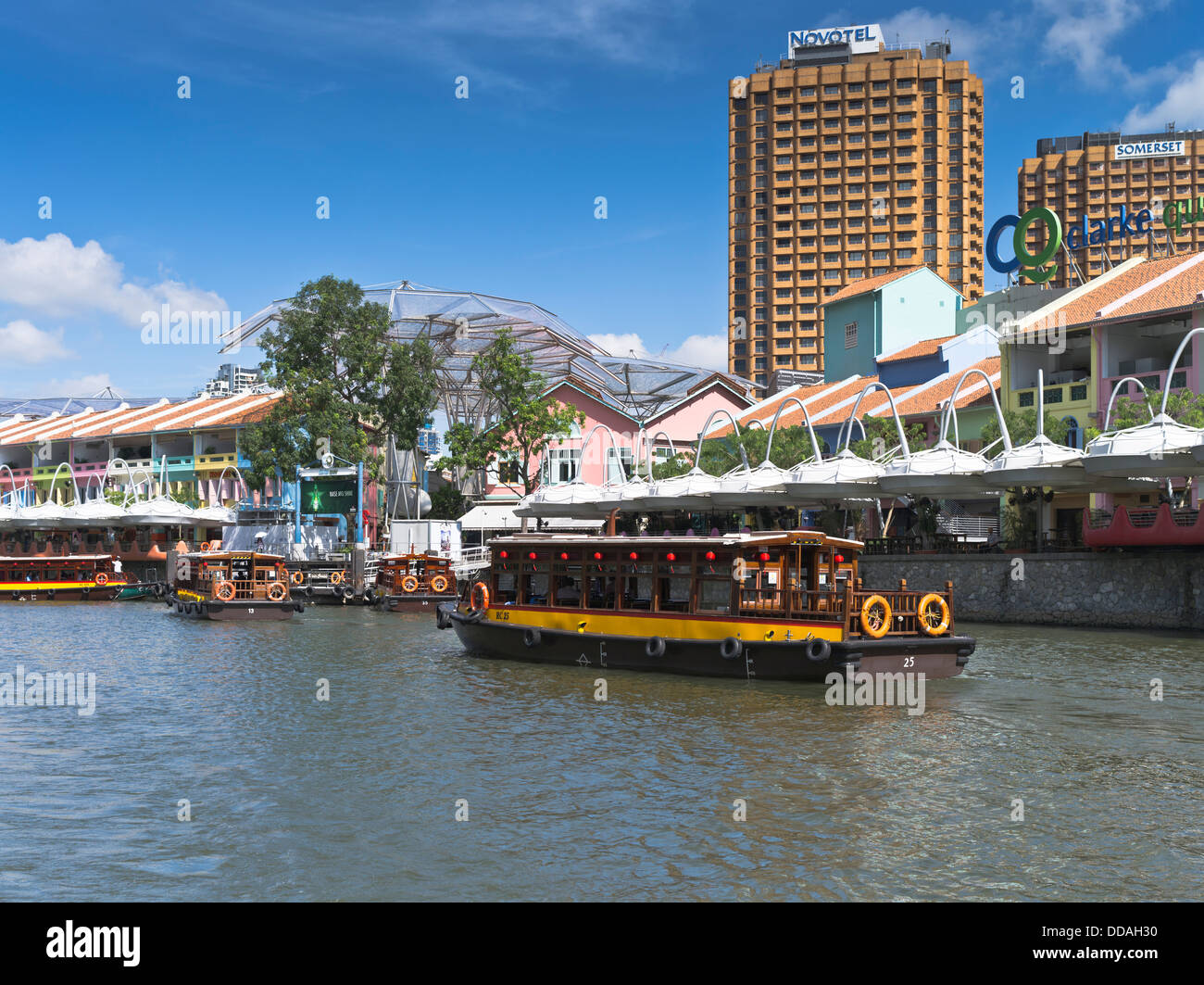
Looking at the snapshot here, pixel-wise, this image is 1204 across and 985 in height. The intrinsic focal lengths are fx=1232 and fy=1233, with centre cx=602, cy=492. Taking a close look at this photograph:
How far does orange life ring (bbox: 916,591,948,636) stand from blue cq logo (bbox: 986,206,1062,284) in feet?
109

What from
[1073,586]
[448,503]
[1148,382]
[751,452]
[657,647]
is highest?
[1148,382]

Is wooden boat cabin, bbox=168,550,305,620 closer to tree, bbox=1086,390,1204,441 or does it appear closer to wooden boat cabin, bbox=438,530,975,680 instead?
wooden boat cabin, bbox=438,530,975,680

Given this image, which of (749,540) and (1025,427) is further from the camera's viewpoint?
(1025,427)

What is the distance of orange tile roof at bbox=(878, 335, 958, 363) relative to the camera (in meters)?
56.4

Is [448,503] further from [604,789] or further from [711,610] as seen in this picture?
[604,789]

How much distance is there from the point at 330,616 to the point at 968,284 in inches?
3068

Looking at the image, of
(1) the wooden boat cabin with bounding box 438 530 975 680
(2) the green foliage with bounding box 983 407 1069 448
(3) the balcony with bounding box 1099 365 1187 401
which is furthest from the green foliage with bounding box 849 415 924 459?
(1) the wooden boat cabin with bounding box 438 530 975 680

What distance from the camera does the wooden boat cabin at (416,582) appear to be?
4500 cm

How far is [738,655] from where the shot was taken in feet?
73.4

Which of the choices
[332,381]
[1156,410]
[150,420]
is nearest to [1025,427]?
[1156,410]

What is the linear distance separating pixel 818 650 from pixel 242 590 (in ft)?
83.7

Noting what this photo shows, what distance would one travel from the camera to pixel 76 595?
54562 mm
